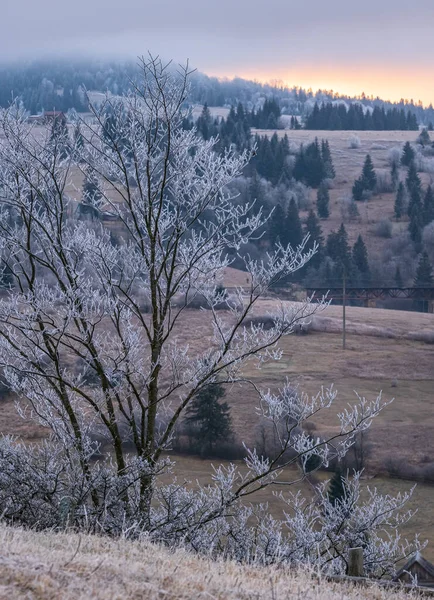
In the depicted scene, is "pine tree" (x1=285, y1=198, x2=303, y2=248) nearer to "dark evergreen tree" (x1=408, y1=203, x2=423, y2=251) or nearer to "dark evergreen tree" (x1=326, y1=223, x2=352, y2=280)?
"dark evergreen tree" (x1=326, y1=223, x2=352, y2=280)

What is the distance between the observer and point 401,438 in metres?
30.5

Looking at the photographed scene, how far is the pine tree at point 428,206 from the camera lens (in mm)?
81950

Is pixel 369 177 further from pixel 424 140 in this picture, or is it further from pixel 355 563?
pixel 355 563

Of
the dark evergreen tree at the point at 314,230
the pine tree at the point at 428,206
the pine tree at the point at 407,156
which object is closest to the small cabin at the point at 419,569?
the dark evergreen tree at the point at 314,230

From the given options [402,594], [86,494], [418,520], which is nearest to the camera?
[402,594]

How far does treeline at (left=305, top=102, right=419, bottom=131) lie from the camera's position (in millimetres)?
139875

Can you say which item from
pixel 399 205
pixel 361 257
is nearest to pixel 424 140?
pixel 399 205

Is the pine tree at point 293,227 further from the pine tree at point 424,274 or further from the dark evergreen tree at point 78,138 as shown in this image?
the dark evergreen tree at point 78,138

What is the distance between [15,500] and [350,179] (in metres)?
93.6

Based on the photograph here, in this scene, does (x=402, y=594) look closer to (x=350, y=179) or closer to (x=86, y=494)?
(x=86, y=494)

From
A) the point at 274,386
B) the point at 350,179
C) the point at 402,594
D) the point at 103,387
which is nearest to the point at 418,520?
the point at 274,386

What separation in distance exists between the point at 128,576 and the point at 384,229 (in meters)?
79.5

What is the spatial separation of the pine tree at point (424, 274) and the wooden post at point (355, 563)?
196 feet

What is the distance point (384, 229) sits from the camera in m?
81.8
